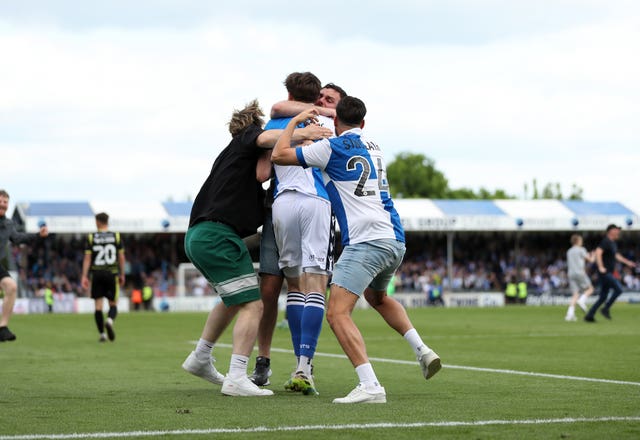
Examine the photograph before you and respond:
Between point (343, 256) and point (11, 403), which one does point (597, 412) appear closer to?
point (343, 256)

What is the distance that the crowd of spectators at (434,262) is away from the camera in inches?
1761

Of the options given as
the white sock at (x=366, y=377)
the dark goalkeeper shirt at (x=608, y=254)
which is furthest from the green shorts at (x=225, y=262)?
the dark goalkeeper shirt at (x=608, y=254)

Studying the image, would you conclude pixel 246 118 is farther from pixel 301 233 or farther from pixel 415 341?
pixel 415 341

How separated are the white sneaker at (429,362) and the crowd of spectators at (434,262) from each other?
34689 mm

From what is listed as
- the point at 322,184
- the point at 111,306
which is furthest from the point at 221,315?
the point at 111,306

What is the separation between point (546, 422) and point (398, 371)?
4207 mm

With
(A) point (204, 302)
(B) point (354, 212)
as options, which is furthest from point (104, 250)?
(A) point (204, 302)

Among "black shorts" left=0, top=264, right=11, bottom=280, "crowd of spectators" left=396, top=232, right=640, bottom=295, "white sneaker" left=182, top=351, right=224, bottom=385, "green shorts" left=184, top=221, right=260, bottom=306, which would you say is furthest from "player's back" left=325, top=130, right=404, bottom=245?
"crowd of spectators" left=396, top=232, right=640, bottom=295

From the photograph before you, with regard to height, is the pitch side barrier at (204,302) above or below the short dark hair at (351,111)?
below

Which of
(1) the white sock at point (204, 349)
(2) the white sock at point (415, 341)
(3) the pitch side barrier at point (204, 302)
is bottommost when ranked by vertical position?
(3) the pitch side barrier at point (204, 302)

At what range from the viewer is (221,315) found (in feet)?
26.0

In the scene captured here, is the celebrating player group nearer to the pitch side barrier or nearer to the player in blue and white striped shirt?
the player in blue and white striped shirt

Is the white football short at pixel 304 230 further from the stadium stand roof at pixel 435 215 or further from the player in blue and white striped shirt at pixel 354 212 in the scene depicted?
the stadium stand roof at pixel 435 215

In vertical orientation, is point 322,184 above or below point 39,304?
above
